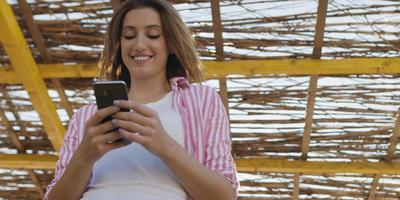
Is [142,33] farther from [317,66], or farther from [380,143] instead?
[380,143]

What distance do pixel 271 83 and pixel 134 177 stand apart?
4496 mm

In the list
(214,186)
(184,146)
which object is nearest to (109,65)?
(184,146)

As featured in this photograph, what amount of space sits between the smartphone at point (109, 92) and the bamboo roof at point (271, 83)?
3.59 metres

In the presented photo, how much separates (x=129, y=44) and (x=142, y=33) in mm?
31

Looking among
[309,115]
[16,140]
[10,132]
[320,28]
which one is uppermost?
[320,28]

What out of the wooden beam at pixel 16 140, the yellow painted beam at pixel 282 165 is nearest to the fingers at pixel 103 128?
the wooden beam at pixel 16 140

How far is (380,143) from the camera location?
20.1 feet

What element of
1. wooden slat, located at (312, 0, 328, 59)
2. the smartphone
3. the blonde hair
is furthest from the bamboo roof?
the smartphone

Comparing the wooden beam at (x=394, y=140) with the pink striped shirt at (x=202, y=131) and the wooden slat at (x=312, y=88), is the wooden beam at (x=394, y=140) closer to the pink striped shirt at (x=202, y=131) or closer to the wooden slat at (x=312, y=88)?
the wooden slat at (x=312, y=88)

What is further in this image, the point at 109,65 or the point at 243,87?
the point at 243,87

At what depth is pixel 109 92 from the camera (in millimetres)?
1125

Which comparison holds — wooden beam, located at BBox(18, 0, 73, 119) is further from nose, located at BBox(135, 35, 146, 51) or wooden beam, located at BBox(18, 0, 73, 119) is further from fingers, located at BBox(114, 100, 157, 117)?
fingers, located at BBox(114, 100, 157, 117)

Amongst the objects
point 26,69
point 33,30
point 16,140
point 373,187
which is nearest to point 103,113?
point 26,69

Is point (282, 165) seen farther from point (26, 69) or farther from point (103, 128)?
point (103, 128)
